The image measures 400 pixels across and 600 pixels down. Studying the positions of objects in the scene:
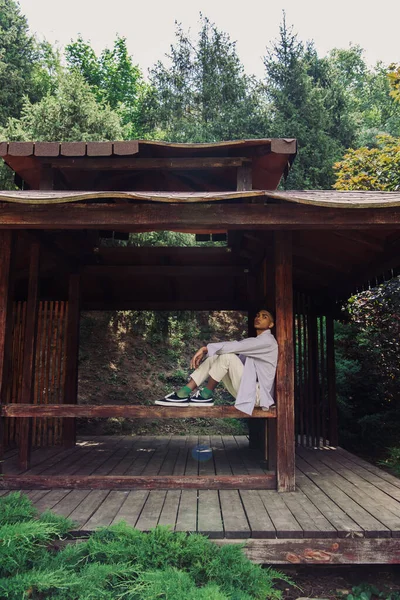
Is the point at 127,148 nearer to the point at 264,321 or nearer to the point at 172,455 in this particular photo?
the point at 264,321

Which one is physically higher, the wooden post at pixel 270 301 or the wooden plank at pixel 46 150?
the wooden plank at pixel 46 150

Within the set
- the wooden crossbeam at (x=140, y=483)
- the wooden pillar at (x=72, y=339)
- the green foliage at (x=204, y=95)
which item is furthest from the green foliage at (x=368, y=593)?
the green foliage at (x=204, y=95)

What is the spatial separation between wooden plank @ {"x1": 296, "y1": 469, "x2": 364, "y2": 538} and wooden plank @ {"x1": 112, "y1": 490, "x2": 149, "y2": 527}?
4.56ft

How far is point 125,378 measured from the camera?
12.9 metres

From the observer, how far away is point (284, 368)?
431 cm

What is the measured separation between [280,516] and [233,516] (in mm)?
348

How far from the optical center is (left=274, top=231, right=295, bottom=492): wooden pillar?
4219mm

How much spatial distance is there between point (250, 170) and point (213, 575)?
13.0 ft

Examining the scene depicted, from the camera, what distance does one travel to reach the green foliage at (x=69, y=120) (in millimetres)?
11406

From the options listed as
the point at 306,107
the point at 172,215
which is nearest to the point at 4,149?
the point at 172,215

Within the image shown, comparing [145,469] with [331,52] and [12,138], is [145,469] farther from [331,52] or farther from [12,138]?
[331,52]

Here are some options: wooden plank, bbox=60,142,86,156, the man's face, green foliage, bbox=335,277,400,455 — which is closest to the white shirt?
the man's face

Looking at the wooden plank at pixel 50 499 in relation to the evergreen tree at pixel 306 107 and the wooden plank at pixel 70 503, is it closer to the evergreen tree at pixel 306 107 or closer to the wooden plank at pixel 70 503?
the wooden plank at pixel 70 503

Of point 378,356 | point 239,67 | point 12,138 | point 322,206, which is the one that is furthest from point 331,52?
point 322,206
